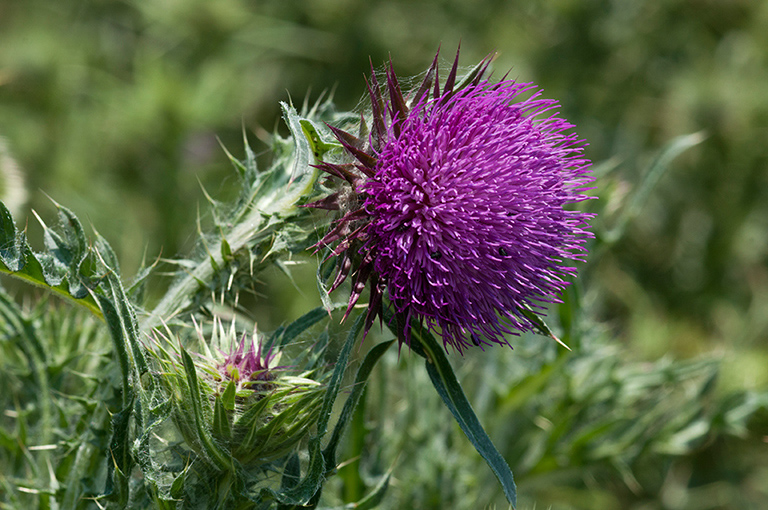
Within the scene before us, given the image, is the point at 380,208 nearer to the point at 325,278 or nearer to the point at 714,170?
the point at 325,278

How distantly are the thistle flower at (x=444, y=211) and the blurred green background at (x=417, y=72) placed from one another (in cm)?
320

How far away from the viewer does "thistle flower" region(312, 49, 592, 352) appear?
2.11m

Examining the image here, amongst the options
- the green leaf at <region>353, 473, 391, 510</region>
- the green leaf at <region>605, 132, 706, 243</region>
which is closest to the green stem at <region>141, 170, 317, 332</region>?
the green leaf at <region>353, 473, 391, 510</region>

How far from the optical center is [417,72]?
6320mm

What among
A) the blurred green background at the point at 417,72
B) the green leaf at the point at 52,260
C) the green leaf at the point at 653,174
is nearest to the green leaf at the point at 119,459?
the green leaf at the point at 52,260

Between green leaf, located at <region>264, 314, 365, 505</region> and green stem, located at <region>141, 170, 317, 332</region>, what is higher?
green stem, located at <region>141, 170, 317, 332</region>

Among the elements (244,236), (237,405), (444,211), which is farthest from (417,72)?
(237,405)

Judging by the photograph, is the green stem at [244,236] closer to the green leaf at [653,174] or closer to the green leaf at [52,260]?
the green leaf at [52,260]

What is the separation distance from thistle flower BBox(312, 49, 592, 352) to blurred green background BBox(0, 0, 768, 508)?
3.20 meters

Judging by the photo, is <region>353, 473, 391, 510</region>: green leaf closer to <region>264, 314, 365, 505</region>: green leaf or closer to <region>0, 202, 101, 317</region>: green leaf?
<region>264, 314, 365, 505</region>: green leaf

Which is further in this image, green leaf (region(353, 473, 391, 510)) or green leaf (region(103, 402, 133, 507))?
green leaf (region(353, 473, 391, 510))

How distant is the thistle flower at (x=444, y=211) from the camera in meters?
2.11

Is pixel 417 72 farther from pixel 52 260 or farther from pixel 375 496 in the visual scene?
pixel 52 260

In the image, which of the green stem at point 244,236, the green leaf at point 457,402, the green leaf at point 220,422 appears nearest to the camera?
the green leaf at point 220,422
